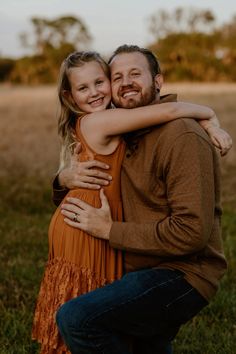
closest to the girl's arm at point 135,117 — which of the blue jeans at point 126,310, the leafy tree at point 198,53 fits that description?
the blue jeans at point 126,310

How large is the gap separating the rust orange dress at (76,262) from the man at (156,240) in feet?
0.18

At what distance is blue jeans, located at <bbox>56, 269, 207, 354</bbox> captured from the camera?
2.64m

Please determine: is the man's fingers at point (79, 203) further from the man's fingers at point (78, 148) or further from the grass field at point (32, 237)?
the grass field at point (32, 237)

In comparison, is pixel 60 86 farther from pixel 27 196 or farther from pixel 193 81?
pixel 193 81

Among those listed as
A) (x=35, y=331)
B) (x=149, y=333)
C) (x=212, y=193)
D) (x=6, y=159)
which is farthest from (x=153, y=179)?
(x=6, y=159)

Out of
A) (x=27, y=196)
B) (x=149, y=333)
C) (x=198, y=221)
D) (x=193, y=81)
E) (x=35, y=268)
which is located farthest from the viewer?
(x=193, y=81)

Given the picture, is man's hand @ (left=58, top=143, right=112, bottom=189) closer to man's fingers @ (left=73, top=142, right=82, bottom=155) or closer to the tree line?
man's fingers @ (left=73, top=142, right=82, bottom=155)

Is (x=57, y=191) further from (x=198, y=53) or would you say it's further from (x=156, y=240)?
(x=198, y=53)

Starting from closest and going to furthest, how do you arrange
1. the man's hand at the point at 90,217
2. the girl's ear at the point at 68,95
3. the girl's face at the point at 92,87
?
the man's hand at the point at 90,217
the girl's face at the point at 92,87
the girl's ear at the point at 68,95

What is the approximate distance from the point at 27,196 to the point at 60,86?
5359 millimetres

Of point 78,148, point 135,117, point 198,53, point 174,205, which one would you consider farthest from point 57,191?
point 198,53

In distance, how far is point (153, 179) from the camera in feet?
9.38

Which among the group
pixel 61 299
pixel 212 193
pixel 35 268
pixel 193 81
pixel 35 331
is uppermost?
pixel 212 193

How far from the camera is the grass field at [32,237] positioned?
4281 millimetres
